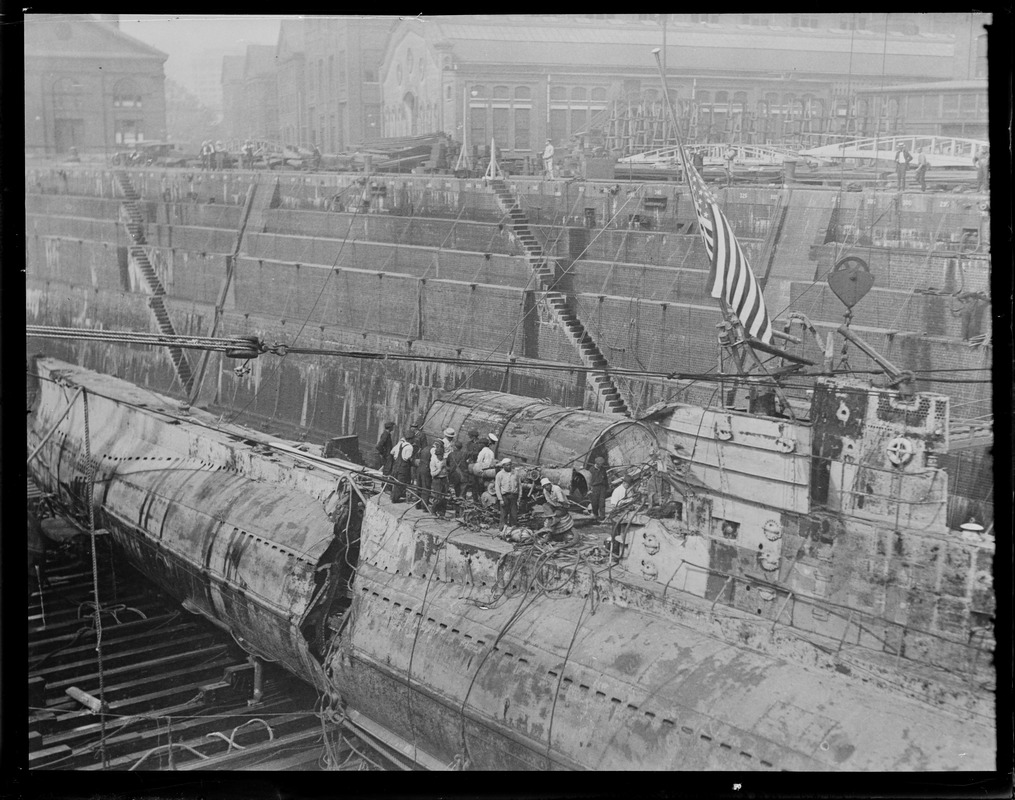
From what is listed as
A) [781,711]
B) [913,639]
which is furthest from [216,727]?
[913,639]

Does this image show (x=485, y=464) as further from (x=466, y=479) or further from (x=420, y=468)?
(x=420, y=468)

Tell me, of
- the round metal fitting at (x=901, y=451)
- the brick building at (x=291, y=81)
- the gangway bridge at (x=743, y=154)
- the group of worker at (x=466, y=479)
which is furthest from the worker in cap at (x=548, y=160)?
the round metal fitting at (x=901, y=451)

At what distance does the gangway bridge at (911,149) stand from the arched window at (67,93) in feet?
26.2

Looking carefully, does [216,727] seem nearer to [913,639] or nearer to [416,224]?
[913,639]

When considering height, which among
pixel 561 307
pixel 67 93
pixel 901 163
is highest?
pixel 67 93

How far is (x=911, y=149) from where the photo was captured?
477 inches

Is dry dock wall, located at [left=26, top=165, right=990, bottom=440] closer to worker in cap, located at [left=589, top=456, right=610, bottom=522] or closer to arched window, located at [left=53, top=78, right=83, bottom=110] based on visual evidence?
worker in cap, located at [left=589, top=456, right=610, bottom=522]

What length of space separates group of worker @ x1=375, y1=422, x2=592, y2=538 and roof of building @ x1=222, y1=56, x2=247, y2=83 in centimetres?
364

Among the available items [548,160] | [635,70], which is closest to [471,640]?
[635,70]

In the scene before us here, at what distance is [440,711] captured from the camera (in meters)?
8.99

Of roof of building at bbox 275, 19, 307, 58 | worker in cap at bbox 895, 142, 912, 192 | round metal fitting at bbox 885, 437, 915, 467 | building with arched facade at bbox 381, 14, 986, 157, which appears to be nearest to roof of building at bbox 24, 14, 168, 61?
roof of building at bbox 275, 19, 307, 58

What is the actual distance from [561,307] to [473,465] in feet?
11.5

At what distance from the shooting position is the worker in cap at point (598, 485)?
9.78m

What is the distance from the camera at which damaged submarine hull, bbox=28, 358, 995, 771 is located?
7.44 meters
